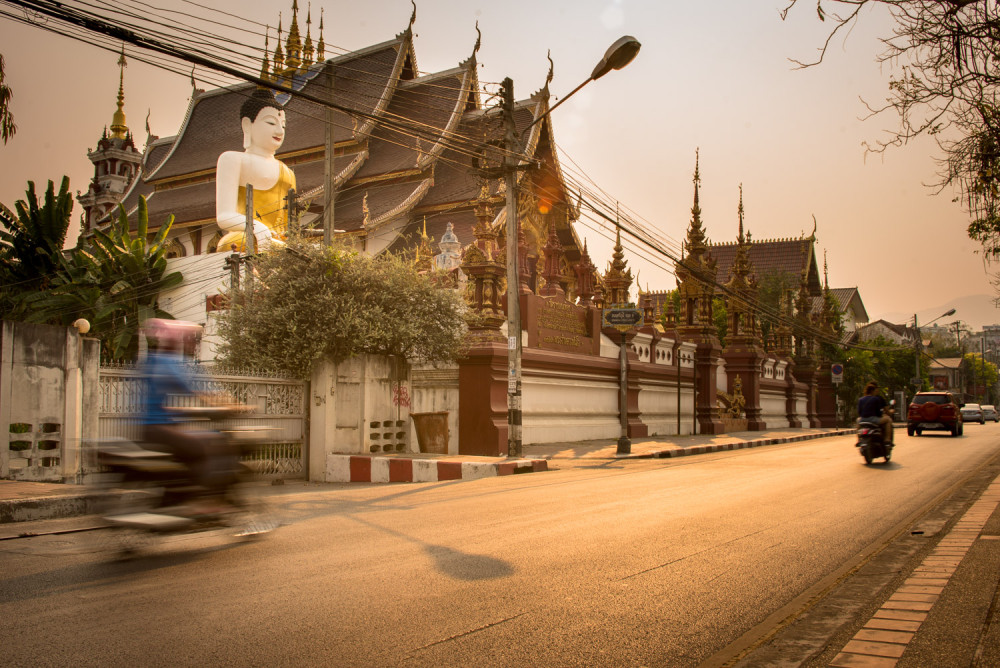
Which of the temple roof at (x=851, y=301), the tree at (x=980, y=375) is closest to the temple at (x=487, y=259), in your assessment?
the temple roof at (x=851, y=301)

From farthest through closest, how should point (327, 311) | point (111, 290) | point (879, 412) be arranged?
1. point (111, 290)
2. point (879, 412)
3. point (327, 311)

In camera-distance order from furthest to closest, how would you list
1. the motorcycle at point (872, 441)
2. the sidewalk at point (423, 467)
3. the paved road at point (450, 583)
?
the motorcycle at point (872, 441), the sidewalk at point (423, 467), the paved road at point (450, 583)

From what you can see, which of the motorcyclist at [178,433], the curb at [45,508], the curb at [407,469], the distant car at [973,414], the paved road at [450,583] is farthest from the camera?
the distant car at [973,414]

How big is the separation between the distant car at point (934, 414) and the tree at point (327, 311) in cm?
1991

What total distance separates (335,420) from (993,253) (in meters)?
9.37

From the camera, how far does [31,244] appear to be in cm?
2723

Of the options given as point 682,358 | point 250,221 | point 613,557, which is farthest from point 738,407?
point 613,557

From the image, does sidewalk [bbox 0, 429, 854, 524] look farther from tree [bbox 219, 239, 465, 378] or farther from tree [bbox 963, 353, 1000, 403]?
tree [bbox 963, 353, 1000, 403]

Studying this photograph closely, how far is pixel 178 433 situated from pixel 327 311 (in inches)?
291

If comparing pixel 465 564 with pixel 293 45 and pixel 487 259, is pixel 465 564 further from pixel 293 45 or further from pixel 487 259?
pixel 293 45

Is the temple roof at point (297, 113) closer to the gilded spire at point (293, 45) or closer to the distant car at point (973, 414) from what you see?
the gilded spire at point (293, 45)

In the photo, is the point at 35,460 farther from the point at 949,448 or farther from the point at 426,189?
the point at 426,189

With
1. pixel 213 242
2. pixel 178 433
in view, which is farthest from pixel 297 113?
pixel 178 433

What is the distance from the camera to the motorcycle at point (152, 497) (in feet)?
19.2
